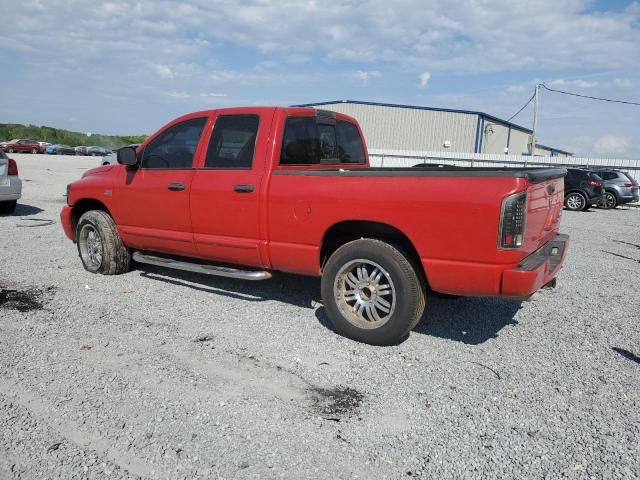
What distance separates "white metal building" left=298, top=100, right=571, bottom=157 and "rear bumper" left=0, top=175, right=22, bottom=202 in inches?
1128

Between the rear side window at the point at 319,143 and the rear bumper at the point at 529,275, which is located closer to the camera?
the rear bumper at the point at 529,275

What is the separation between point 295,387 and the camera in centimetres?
348

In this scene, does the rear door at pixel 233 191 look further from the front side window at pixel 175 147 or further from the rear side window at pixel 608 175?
the rear side window at pixel 608 175

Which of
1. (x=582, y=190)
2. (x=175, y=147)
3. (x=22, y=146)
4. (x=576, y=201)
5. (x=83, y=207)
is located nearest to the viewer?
(x=175, y=147)

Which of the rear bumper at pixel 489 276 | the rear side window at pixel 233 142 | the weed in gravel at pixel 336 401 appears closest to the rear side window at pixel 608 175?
the rear bumper at pixel 489 276

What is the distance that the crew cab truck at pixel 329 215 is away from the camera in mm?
3627

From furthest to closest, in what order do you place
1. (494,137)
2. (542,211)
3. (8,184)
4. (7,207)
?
(494,137), (7,207), (8,184), (542,211)

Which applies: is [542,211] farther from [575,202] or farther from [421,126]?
[421,126]

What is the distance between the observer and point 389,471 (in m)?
2.59

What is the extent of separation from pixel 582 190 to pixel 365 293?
16.2 meters

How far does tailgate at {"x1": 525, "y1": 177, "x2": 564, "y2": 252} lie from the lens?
3.68 meters

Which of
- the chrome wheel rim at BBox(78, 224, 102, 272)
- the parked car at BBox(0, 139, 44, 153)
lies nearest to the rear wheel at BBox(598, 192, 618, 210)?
the chrome wheel rim at BBox(78, 224, 102, 272)

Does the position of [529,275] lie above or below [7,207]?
above

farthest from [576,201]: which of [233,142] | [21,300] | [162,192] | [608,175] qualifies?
[21,300]
